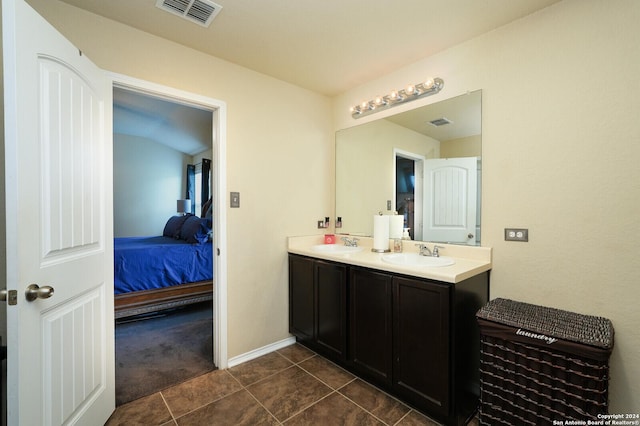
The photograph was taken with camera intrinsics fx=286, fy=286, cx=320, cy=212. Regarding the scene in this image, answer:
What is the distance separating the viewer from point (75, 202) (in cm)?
141

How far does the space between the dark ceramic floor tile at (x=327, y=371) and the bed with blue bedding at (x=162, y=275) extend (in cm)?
178

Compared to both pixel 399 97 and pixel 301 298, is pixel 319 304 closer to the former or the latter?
pixel 301 298

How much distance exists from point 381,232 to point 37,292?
2082 millimetres

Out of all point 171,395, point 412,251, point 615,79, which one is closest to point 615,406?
point 412,251

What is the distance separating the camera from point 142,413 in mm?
1767

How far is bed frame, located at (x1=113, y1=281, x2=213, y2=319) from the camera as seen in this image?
3.02m

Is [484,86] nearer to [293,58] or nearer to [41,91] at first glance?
[293,58]

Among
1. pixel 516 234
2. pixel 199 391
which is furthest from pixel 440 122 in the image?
pixel 199 391

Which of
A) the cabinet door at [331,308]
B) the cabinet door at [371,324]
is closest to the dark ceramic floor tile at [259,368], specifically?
the cabinet door at [331,308]

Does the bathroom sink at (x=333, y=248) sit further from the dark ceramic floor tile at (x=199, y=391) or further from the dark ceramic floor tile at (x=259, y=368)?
the dark ceramic floor tile at (x=199, y=391)

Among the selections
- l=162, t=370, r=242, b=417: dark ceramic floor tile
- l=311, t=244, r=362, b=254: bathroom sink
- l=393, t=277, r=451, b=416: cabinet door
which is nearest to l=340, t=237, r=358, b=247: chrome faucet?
l=311, t=244, r=362, b=254: bathroom sink

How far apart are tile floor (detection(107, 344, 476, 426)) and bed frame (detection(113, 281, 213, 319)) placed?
141 centimetres

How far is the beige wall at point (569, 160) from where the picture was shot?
145 centimetres

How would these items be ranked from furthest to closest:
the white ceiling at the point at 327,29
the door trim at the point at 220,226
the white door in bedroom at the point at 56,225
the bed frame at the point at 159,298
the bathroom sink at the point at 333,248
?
the bed frame at the point at 159,298
the bathroom sink at the point at 333,248
the door trim at the point at 220,226
the white ceiling at the point at 327,29
the white door in bedroom at the point at 56,225
